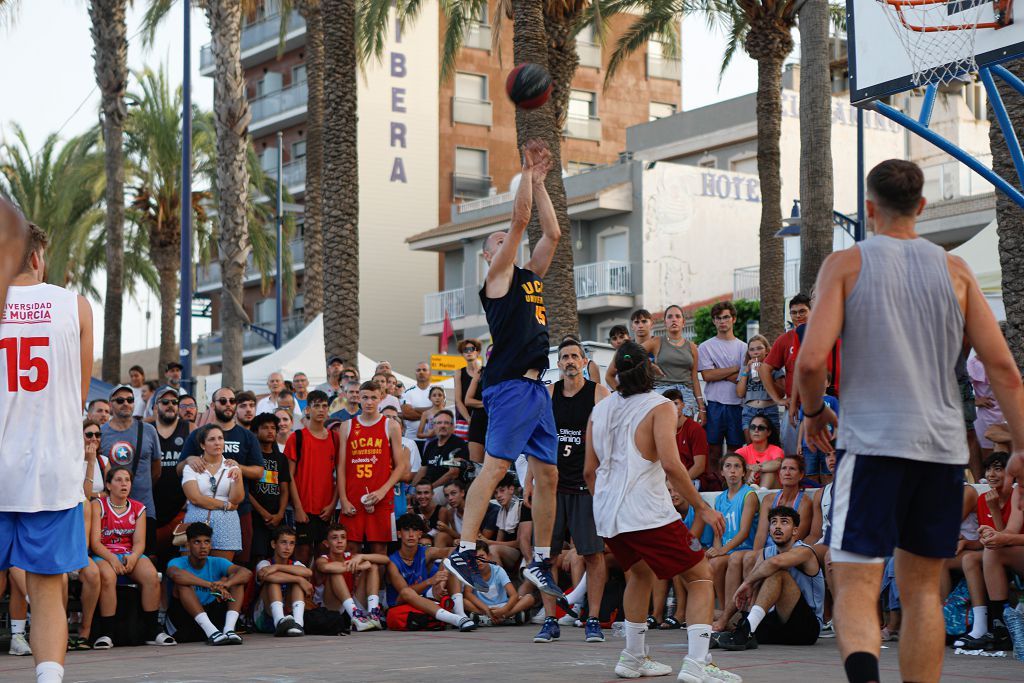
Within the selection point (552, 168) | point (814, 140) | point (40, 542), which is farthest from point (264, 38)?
point (40, 542)

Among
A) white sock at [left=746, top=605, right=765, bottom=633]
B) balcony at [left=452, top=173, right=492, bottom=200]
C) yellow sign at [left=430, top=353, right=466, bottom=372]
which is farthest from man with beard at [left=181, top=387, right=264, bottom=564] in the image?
balcony at [left=452, top=173, right=492, bottom=200]

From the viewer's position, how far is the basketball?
8.46 metres

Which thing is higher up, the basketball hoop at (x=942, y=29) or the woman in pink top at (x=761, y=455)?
the basketball hoop at (x=942, y=29)

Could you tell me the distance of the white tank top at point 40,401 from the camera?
617cm

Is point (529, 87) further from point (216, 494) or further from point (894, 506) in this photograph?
point (216, 494)

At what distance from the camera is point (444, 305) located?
4756cm

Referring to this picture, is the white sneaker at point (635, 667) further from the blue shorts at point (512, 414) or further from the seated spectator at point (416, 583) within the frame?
the seated spectator at point (416, 583)

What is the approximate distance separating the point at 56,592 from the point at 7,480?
0.58m

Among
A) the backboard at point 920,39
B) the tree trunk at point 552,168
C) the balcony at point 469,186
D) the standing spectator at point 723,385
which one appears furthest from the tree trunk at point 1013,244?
the balcony at point 469,186

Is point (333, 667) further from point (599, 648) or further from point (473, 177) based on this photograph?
point (473, 177)

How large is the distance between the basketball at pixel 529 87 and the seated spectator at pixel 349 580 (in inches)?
228

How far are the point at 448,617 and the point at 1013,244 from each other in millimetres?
6440

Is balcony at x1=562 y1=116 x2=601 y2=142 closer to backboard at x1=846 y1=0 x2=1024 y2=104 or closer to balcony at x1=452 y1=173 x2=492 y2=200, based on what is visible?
balcony at x1=452 y1=173 x2=492 y2=200

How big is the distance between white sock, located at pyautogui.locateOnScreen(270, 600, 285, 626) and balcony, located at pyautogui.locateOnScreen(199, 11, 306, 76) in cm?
4498
